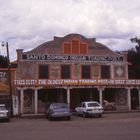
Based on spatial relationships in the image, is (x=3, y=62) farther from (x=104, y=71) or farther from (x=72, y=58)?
(x=104, y=71)

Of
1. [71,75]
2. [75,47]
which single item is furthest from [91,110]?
[75,47]

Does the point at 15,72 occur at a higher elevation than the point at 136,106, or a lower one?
higher

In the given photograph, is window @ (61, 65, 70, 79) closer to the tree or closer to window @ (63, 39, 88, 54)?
window @ (63, 39, 88, 54)

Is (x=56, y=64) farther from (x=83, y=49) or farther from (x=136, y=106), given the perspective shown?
(x=136, y=106)

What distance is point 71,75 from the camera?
52.9 metres

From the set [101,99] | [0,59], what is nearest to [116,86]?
[101,99]

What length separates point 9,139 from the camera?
21.0 meters

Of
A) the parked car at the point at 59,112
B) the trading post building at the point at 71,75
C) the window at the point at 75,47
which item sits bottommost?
the parked car at the point at 59,112

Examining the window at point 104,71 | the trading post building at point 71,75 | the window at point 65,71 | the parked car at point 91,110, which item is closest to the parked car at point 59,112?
the parked car at point 91,110

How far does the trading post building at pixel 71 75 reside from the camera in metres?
50.8

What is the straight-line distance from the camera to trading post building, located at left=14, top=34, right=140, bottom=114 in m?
50.8

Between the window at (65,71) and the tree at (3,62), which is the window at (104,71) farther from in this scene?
the tree at (3,62)

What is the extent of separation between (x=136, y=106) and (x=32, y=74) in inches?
531

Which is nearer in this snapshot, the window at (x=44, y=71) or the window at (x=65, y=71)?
the window at (x=44, y=71)
